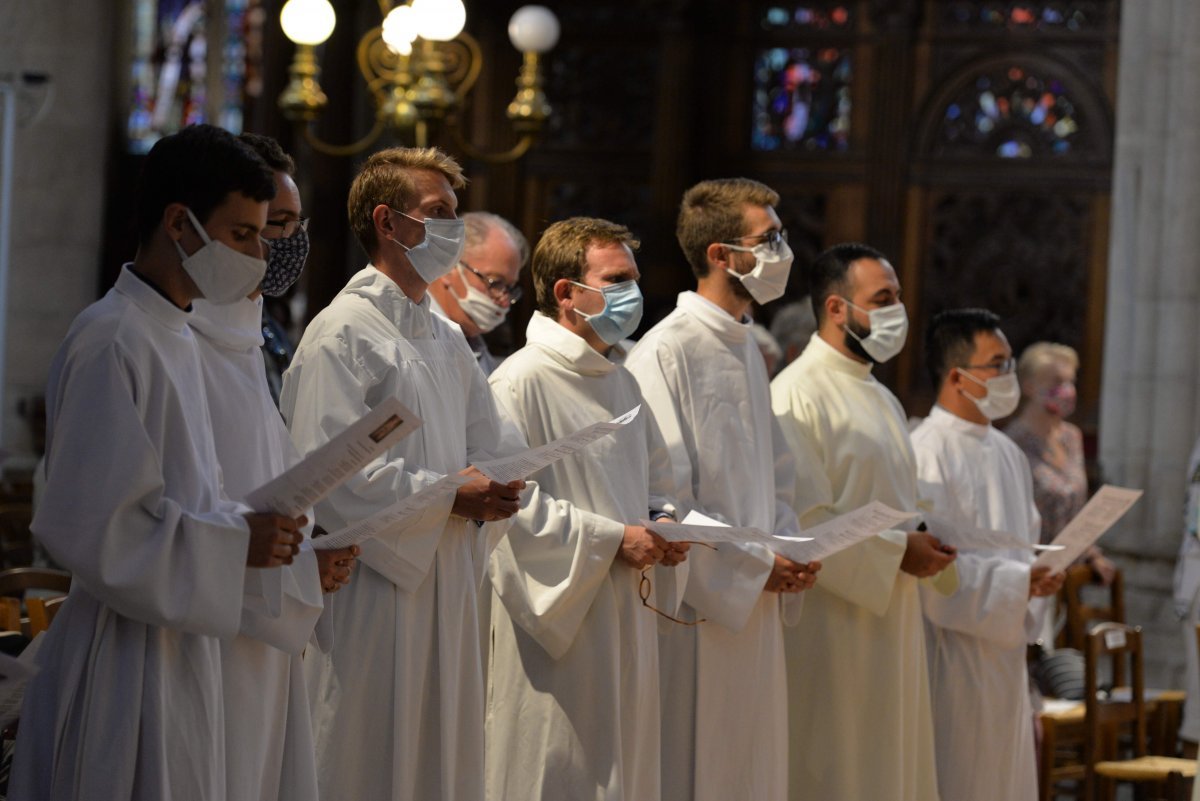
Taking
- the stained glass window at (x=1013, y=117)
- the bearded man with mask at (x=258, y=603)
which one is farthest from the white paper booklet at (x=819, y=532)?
the stained glass window at (x=1013, y=117)

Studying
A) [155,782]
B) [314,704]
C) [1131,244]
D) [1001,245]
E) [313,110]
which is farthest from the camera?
[1001,245]

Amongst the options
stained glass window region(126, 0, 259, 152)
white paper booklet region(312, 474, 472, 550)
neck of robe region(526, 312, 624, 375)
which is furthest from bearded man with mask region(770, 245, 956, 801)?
stained glass window region(126, 0, 259, 152)

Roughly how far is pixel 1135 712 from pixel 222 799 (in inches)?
169

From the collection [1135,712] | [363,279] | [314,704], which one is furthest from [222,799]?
[1135,712]

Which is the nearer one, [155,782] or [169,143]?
[155,782]

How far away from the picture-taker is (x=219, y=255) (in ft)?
10.1

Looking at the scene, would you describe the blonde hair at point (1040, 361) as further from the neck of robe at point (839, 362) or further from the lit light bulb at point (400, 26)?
the lit light bulb at point (400, 26)

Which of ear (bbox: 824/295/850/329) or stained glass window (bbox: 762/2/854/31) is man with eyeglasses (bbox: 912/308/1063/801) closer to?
ear (bbox: 824/295/850/329)

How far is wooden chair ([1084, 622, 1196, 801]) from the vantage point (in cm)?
616

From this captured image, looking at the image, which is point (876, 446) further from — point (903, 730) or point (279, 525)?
point (279, 525)

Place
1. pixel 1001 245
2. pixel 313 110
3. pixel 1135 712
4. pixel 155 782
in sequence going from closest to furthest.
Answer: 1. pixel 155 782
2. pixel 1135 712
3. pixel 313 110
4. pixel 1001 245

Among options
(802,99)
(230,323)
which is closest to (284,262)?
(230,323)

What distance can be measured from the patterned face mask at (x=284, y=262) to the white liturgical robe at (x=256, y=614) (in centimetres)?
49

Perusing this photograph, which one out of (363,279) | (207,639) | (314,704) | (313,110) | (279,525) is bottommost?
(314,704)
